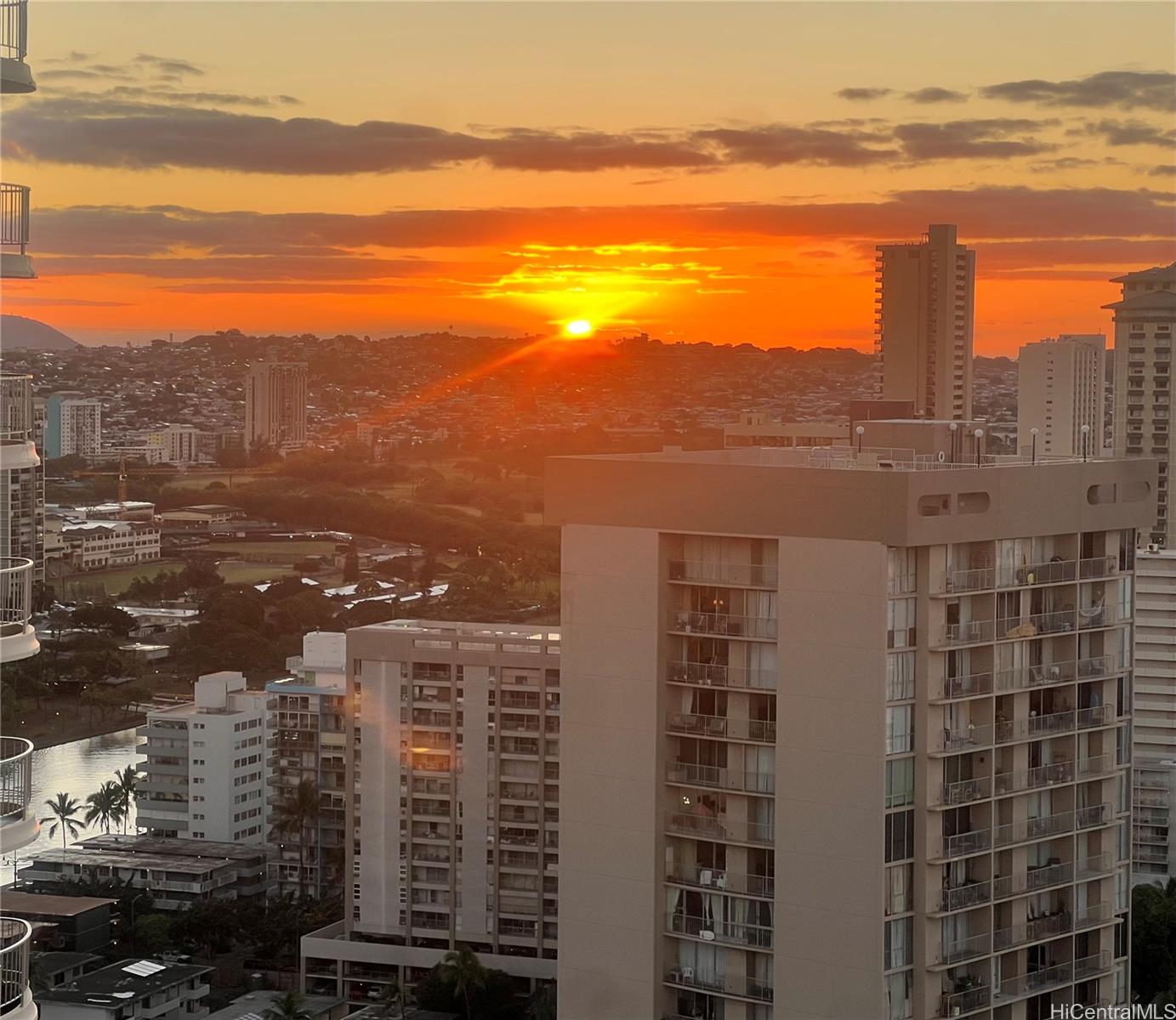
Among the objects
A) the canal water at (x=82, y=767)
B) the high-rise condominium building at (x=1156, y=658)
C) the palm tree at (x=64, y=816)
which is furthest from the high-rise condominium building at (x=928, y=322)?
the palm tree at (x=64, y=816)

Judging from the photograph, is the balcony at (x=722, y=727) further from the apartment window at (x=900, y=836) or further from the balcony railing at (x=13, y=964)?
the balcony railing at (x=13, y=964)

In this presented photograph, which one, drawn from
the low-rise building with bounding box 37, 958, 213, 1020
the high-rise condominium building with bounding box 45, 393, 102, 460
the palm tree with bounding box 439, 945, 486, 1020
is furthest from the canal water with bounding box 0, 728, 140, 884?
the palm tree with bounding box 439, 945, 486, 1020

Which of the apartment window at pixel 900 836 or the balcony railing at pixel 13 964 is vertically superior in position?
the balcony railing at pixel 13 964

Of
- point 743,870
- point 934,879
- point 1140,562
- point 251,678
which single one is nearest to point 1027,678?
point 934,879

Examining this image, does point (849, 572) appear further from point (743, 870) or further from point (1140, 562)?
point (1140, 562)

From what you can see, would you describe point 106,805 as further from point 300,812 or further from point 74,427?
point 74,427
